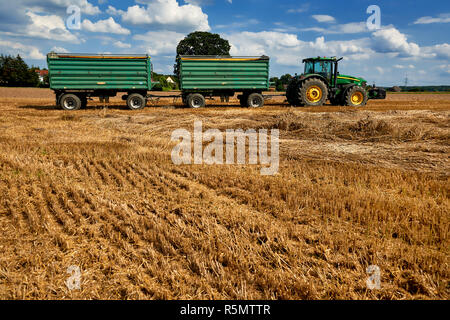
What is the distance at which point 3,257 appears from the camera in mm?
2844

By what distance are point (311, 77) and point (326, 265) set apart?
14.8 meters

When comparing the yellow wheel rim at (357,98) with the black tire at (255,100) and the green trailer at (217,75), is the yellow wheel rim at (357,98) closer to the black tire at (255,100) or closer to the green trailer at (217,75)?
the green trailer at (217,75)

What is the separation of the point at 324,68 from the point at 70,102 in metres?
13.3

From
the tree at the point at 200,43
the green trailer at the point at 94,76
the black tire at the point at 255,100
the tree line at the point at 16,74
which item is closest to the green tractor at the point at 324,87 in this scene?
the black tire at the point at 255,100

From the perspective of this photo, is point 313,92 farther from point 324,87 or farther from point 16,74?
point 16,74

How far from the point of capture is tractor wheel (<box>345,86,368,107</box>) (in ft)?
53.3

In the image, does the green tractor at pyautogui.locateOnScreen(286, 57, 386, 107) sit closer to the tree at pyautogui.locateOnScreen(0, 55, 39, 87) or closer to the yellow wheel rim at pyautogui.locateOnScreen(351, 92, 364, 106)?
the yellow wheel rim at pyautogui.locateOnScreen(351, 92, 364, 106)

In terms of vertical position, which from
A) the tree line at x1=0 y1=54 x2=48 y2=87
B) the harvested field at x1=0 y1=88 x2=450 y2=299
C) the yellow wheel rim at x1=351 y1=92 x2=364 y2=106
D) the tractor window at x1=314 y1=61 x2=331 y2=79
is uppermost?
the tree line at x1=0 y1=54 x2=48 y2=87

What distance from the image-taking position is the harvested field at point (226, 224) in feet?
8.28

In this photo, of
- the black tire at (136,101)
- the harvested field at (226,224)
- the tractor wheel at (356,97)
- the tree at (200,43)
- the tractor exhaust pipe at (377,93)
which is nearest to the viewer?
the harvested field at (226,224)

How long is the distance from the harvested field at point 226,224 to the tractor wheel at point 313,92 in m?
9.22

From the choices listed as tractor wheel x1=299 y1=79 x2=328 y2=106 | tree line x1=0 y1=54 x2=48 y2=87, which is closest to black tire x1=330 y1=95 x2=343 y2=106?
tractor wheel x1=299 y1=79 x2=328 y2=106

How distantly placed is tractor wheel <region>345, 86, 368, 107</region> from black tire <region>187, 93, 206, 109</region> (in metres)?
7.80
